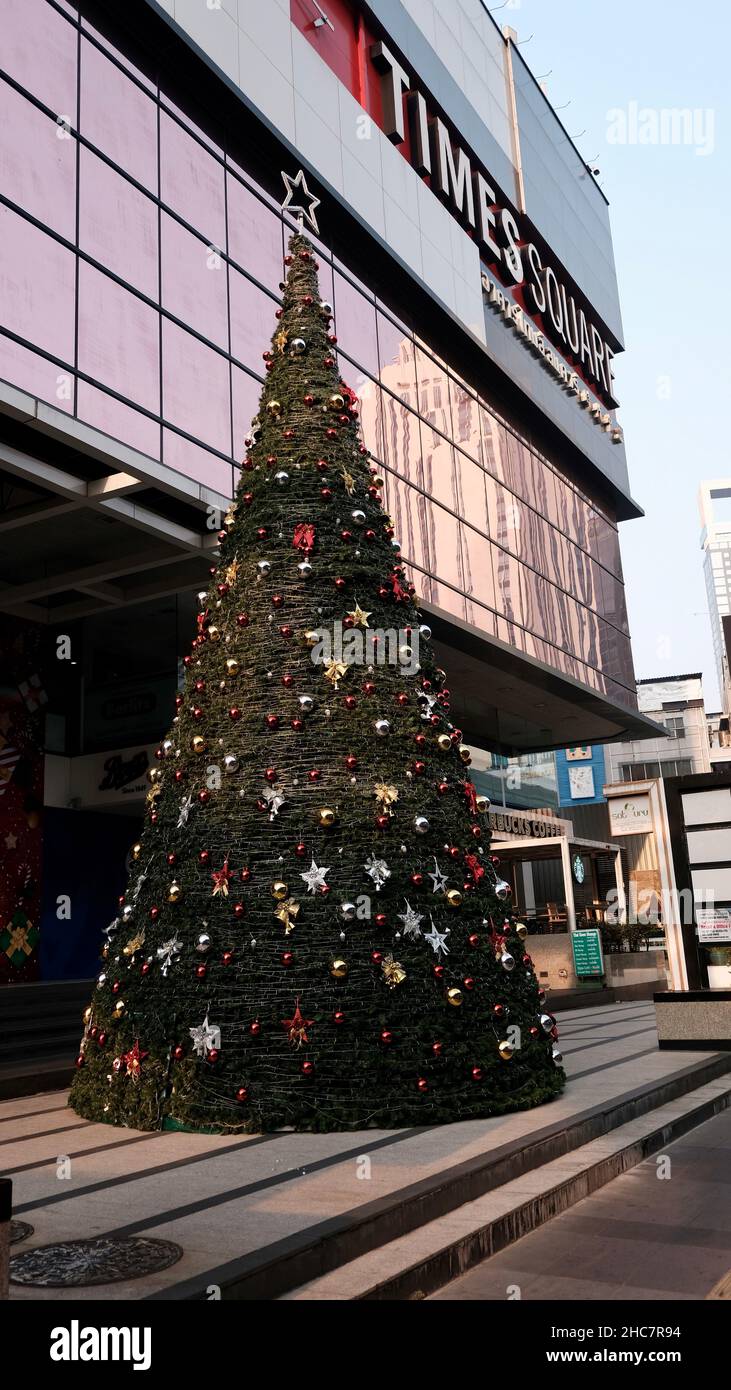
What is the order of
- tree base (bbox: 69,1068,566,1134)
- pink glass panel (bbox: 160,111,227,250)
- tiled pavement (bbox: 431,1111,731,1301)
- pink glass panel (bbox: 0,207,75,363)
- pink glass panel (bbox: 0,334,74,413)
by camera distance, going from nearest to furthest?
tiled pavement (bbox: 431,1111,731,1301)
tree base (bbox: 69,1068,566,1134)
pink glass panel (bbox: 0,334,74,413)
pink glass panel (bbox: 0,207,75,363)
pink glass panel (bbox: 160,111,227,250)

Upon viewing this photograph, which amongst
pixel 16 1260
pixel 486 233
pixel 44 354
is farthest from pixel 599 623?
pixel 16 1260

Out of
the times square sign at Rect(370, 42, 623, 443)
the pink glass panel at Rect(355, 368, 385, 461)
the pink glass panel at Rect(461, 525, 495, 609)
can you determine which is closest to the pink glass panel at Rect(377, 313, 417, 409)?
the pink glass panel at Rect(355, 368, 385, 461)

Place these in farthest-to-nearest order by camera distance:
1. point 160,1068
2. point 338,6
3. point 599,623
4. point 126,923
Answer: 1. point 599,623
2. point 338,6
3. point 126,923
4. point 160,1068

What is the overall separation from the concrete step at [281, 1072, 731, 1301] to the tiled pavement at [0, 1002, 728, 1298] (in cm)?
29

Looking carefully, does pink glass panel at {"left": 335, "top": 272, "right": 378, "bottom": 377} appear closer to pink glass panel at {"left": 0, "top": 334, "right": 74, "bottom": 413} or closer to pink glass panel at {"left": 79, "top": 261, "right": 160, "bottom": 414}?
pink glass panel at {"left": 79, "top": 261, "right": 160, "bottom": 414}

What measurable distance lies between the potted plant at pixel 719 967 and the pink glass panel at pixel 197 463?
9.20 metres

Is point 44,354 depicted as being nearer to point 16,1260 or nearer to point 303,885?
point 303,885

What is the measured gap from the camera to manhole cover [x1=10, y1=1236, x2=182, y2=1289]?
13.7 feet

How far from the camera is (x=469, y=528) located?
24.2 meters

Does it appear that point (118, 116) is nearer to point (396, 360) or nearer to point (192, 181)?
point (192, 181)

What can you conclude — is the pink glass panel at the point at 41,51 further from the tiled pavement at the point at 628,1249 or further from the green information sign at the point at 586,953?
the green information sign at the point at 586,953

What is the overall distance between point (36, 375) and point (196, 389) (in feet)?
11.3

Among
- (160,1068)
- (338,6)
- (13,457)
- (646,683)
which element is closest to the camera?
(160,1068)

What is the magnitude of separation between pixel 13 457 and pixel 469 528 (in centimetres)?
1359
